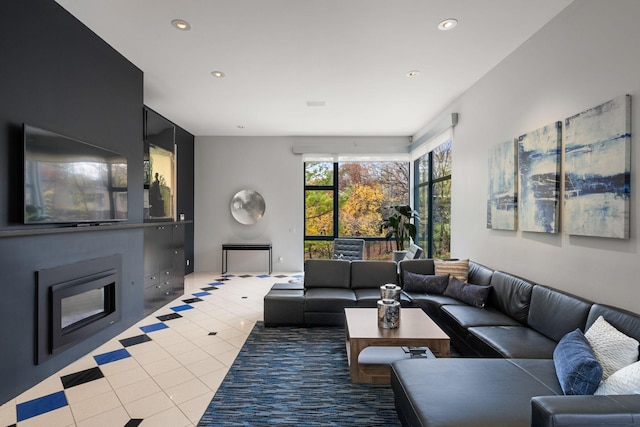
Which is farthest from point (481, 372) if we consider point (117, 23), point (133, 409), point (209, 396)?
point (117, 23)

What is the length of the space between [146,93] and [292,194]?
3.35 meters

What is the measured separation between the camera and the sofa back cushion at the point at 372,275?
4012 millimetres

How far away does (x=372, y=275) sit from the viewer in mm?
4031

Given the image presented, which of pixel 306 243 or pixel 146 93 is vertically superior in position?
pixel 146 93

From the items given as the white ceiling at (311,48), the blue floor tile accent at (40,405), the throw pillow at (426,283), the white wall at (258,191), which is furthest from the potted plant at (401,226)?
the blue floor tile accent at (40,405)

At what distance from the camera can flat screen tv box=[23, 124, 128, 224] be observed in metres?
2.25

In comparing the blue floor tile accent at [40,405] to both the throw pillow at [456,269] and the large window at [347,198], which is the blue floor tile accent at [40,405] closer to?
the throw pillow at [456,269]

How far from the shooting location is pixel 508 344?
7.25ft

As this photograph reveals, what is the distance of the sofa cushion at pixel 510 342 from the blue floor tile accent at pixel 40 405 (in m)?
2.96

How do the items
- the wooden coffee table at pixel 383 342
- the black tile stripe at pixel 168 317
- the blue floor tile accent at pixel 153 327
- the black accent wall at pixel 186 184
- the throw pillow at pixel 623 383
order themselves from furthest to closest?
the black accent wall at pixel 186 184
the black tile stripe at pixel 168 317
the blue floor tile accent at pixel 153 327
the wooden coffee table at pixel 383 342
the throw pillow at pixel 623 383

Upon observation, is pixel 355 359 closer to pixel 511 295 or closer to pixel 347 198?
pixel 511 295

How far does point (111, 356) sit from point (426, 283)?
129 inches

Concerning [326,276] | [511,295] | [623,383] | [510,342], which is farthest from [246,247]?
[623,383]

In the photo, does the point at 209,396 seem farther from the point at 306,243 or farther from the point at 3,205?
the point at 306,243
